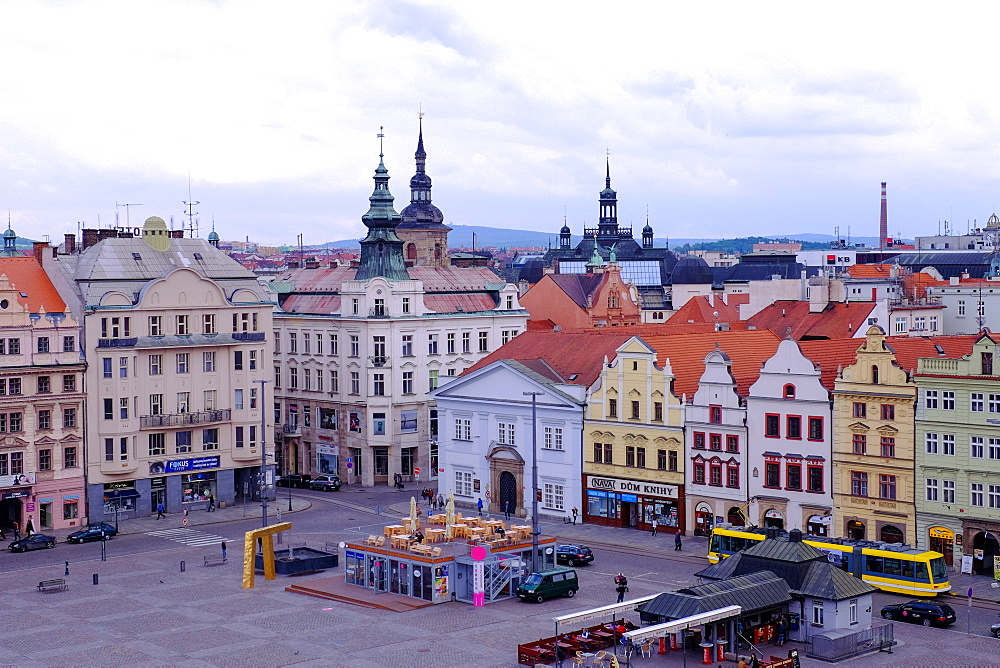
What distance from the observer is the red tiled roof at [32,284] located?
304 feet

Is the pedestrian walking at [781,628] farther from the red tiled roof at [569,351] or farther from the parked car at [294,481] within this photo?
the parked car at [294,481]

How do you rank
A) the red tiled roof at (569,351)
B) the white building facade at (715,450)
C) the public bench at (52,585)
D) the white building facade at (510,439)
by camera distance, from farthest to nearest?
1. the red tiled roof at (569,351)
2. the white building facade at (510,439)
3. the white building facade at (715,450)
4. the public bench at (52,585)

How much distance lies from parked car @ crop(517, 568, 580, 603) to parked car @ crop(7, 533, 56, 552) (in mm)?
31557

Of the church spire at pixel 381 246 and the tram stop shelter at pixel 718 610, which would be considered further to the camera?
the church spire at pixel 381 246

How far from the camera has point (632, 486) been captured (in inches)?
3452

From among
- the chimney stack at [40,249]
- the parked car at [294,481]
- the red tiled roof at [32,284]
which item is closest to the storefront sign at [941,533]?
the parked car at [294,481]

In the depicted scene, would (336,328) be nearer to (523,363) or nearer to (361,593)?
(523,363)

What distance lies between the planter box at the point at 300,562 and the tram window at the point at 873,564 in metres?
26.9

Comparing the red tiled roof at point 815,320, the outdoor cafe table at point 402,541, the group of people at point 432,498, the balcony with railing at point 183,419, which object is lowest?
the group of people at point 432,498

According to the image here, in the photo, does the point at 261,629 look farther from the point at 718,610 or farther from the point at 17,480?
the point at 17,480

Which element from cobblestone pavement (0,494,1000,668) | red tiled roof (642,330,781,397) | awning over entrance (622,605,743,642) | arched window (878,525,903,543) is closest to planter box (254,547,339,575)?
cobblestone pavement (0,494,1000,668)

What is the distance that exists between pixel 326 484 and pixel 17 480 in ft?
83.5

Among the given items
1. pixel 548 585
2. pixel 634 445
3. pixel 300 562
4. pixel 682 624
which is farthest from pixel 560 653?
pixel 634 445

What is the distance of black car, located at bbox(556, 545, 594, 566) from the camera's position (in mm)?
76000
